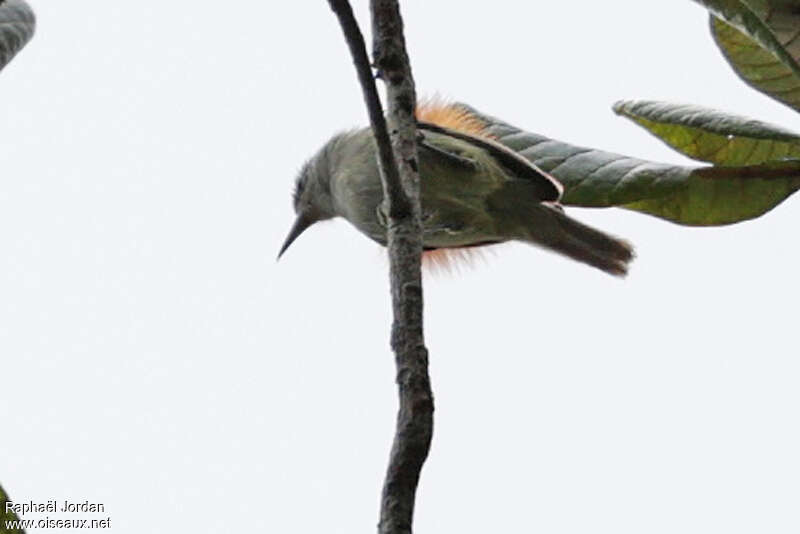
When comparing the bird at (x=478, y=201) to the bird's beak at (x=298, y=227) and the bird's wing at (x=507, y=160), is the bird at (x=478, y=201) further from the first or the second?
the bird's beak at (x=298, y=227)

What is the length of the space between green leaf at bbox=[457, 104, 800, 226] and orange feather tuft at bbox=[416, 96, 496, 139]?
2248mm

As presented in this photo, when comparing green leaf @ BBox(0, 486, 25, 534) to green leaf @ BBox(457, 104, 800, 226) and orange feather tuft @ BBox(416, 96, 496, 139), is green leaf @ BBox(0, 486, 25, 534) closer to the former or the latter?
green leaf @ BBox(457, 104, 800, 226)

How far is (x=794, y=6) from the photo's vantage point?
252cm

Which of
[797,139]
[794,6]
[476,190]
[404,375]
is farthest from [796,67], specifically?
[476,190]

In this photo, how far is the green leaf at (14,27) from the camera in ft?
7.18

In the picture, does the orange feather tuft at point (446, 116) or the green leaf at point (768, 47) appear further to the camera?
the orange feather tuft at point (446, 116)

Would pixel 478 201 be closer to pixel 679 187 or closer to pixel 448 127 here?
pixel 448 127

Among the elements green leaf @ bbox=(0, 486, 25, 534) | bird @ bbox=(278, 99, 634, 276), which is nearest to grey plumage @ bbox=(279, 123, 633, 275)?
bird @ bbox=(278, 99, 634, 276)

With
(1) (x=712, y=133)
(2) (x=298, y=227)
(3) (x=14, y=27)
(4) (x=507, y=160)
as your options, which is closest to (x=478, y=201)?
(4) (x=507, y=160)

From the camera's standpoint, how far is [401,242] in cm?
230

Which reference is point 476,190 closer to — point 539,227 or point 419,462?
point 539,227

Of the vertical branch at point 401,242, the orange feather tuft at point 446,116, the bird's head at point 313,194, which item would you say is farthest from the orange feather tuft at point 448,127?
the vertical branch at point 401,242

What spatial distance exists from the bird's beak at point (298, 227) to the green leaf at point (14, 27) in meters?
4.79

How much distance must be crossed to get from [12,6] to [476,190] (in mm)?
3484
